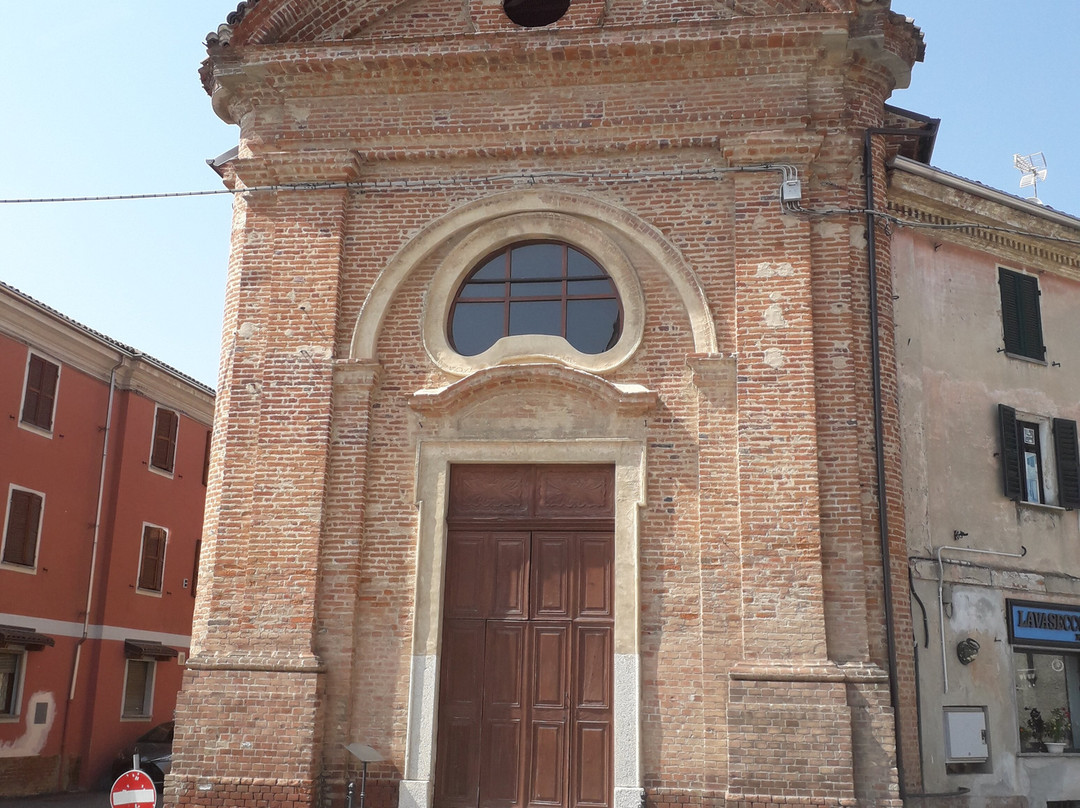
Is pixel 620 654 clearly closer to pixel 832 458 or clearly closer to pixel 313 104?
pixel 832 458

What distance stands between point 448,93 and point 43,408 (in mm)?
10321

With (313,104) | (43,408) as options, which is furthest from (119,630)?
(313,104)

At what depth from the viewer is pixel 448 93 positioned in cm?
1238

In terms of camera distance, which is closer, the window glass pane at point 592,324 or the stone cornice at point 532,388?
the stone cornice at point 532,388

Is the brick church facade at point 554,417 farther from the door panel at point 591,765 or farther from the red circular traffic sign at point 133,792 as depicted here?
the red circular traffic sign at point 133,792

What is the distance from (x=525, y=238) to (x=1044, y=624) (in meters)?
7.35

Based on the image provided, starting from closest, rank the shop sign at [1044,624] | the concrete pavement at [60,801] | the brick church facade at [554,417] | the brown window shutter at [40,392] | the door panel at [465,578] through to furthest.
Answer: the brick church facade at [554,417]
the door panel at [465,578]
the shop sign at [1044,624]
the concrete pavement at [60,801]
the brown window shutter at [40,392]

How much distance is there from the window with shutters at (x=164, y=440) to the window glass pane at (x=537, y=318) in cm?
1200

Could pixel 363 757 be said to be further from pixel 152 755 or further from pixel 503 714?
pixel 152 755

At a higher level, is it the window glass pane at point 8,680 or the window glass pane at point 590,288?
the window glass pane at point 590,288

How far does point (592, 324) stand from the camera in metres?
11.9

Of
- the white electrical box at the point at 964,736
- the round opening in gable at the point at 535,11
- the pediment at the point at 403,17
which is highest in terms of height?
the round opening in gable at the point at 535,11

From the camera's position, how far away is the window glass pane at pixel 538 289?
12.1 meters

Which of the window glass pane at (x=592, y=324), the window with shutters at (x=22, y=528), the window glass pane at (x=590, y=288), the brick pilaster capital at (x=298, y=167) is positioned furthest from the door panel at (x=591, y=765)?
the window with shutters at (x=22, y=528)
